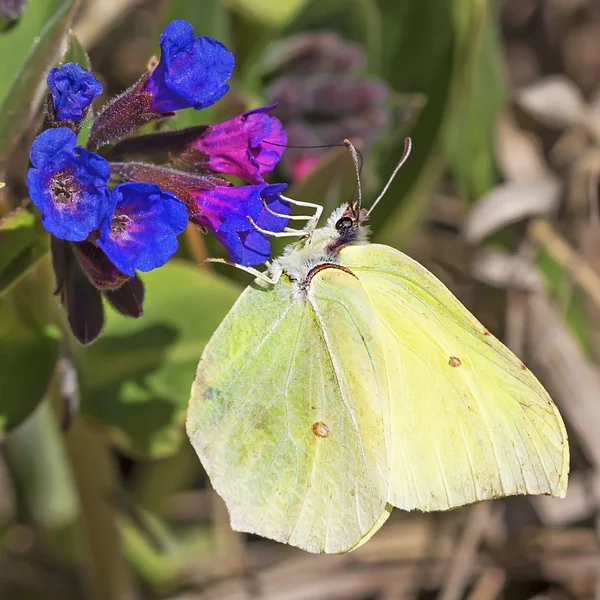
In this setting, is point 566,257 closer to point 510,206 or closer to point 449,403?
point 510,206

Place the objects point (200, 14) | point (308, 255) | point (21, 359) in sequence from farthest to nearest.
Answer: point (200, 14)
point (21, 359)
point (308, 255)

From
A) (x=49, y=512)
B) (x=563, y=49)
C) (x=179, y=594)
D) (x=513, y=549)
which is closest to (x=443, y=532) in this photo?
(x=513, y=549)

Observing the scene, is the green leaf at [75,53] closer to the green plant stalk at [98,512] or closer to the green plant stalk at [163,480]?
the green plant stalk at [98,512]

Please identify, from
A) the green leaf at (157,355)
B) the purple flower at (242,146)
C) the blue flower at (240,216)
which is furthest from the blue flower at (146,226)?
the green leaf at (157,355)

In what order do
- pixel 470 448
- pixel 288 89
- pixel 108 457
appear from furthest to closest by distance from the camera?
pixel 288 89
pixel 108 457
pixel 470 448

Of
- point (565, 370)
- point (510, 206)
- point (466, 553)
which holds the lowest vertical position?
point (466, 553)

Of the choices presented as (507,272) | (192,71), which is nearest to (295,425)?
(192,71)

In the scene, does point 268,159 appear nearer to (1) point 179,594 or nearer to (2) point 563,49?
(1) point 179,594
